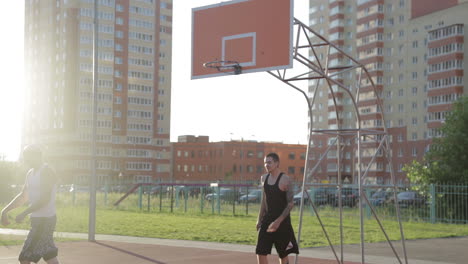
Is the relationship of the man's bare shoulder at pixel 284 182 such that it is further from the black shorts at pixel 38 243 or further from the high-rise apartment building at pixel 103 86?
the high-rise apartment building at pixel 103 86

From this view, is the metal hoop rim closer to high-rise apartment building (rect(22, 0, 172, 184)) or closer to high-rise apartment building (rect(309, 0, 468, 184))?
high-rise apartment building (rect(309, 0, 468, 184))

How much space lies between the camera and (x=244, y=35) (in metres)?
11.3

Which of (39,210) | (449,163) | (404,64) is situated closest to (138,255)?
(39,210)

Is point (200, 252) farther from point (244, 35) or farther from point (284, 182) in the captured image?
point (284, 182)

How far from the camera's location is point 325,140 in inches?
4437

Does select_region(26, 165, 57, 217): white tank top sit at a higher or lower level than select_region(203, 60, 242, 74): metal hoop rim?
lower

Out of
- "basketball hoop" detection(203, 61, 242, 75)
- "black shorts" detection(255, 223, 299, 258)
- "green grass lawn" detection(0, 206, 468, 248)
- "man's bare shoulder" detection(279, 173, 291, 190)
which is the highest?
"basketball hoop" detection(203, 61, 242, 75)

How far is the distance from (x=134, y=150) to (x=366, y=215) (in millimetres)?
97776

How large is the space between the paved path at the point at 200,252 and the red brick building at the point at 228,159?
99847 millimetres

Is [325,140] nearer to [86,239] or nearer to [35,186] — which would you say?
[86,239]

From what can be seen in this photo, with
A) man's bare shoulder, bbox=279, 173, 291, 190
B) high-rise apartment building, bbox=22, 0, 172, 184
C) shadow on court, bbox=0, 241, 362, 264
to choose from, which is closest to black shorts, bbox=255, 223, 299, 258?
man's bare shoulder, bbox=279, 173, 291, 190

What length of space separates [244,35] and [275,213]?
11.3ft

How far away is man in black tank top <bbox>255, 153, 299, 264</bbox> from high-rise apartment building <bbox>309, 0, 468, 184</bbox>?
78.9 meters

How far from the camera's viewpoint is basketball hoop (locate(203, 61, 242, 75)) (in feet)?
36.9
